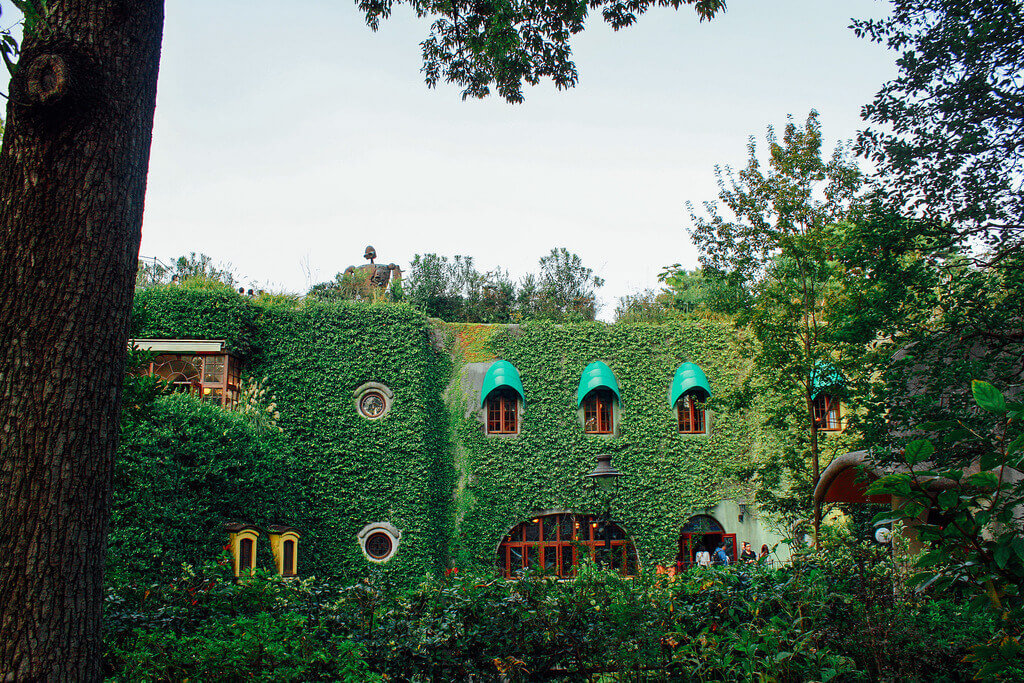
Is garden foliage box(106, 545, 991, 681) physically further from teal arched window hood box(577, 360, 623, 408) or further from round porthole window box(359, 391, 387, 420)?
teal arched window hood box(577, 360, 623, 408)

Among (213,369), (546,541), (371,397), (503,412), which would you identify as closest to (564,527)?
(546,541)

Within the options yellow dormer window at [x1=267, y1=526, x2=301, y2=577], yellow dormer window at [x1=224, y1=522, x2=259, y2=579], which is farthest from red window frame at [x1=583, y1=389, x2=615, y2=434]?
yellow dormer window at [x1=224, y1=522, x2=259, y2=579]

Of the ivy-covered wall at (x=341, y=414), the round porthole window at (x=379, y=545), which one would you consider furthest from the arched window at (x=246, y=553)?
the round porthole window at (x=379, y=545)

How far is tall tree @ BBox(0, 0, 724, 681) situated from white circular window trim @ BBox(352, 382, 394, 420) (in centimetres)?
1290

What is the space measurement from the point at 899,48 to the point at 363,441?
12627 mm

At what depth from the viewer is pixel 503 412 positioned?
57.3 feet

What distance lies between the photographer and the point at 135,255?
3.23 meters

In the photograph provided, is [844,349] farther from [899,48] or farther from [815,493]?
[899,48]

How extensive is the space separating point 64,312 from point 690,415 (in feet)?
55.1

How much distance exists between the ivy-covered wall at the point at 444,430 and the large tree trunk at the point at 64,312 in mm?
11084

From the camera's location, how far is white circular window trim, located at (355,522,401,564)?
1507 cm

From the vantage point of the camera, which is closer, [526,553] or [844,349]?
[844,349]

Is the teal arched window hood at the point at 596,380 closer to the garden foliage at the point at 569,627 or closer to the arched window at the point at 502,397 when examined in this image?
the arched window at the point at 502,397

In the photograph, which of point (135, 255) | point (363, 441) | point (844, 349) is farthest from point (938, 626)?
point (363, 441)
